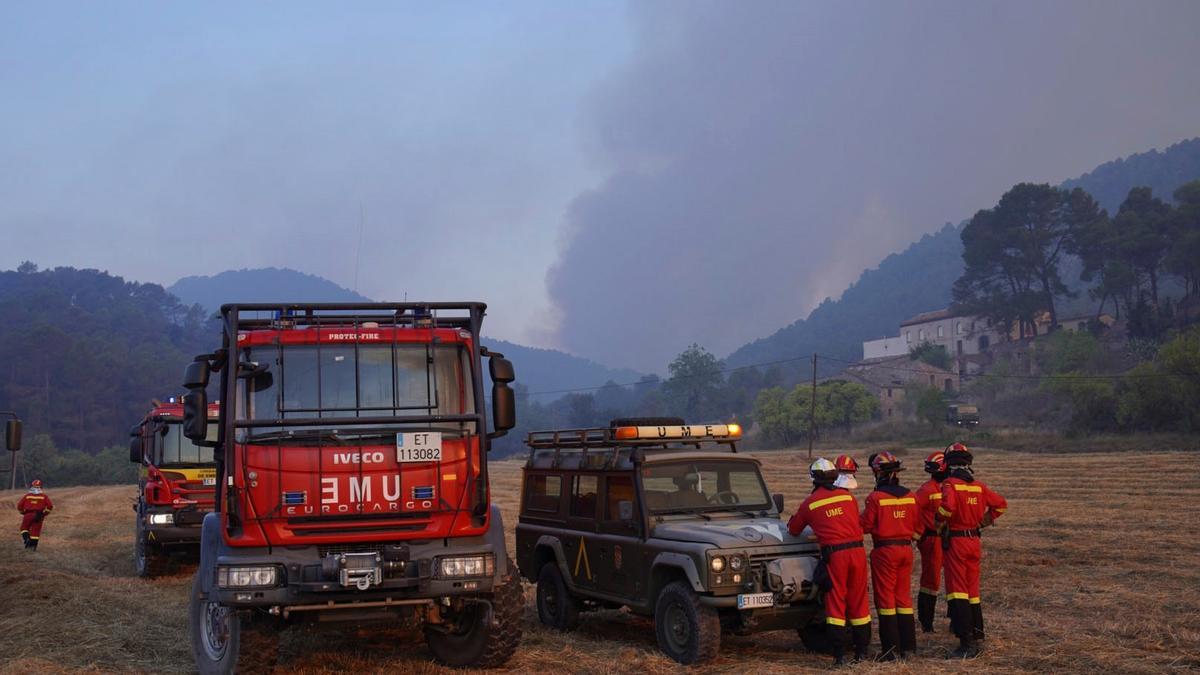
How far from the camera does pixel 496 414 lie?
8.57 metres

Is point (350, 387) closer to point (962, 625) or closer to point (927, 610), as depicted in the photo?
point (962, 625)

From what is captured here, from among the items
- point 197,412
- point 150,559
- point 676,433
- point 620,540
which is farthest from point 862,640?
point 150,559

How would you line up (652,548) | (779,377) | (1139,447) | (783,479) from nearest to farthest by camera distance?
(652,548)
(783,479)
(1139,447)
(779,377)

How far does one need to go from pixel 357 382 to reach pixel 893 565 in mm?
4807

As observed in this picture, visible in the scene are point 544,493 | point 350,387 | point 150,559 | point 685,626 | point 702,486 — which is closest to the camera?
point 350,387

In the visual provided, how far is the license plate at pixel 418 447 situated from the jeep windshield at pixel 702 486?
2.66 meters

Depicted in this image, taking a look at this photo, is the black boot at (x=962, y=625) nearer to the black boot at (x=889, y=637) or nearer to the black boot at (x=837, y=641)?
the black boot at (x=889, y=637)

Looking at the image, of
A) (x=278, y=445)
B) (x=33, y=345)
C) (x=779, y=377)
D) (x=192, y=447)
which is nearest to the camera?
(x=278, y=445)

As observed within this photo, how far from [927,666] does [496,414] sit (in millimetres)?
4089

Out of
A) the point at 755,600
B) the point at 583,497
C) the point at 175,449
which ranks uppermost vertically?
the point at 175,449

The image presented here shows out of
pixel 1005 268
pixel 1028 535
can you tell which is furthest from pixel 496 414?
pixel 1005 268

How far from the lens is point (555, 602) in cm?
1177

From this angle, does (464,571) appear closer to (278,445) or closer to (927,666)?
(278,445)

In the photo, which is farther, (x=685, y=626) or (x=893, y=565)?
(x=685, y=626)
